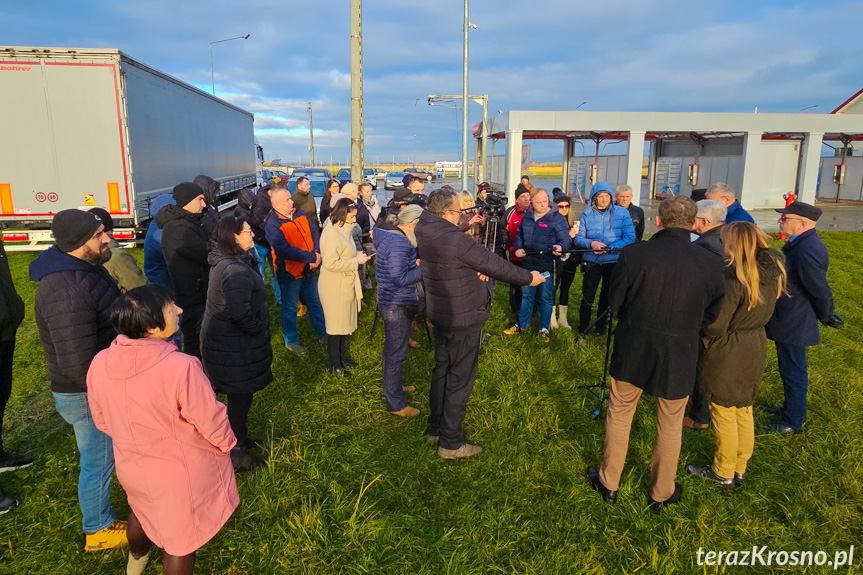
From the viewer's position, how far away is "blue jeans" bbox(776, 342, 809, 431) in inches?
162

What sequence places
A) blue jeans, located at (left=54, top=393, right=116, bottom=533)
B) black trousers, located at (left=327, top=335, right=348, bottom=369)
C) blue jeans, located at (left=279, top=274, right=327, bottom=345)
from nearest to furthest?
1. blue jeans, located at (left=54, top=393, right=116, bottom=533)
2. black trousers, located at (left=327, top=335, right=348, bottom=369)
3. blue jeans, located at (left=279, top=274, right=327, bottom=345)

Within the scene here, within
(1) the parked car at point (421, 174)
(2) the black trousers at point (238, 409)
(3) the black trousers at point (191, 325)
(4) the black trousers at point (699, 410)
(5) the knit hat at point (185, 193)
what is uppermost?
(1) the parked car at point (421, 174)

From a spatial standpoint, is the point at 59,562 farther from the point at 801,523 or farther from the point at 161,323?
the point at 801,523

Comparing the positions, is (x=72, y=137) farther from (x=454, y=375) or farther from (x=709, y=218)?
(x=709, y=218)

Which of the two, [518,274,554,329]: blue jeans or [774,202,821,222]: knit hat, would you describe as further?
[518,274,554,329]: blue jeans

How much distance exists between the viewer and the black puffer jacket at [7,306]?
338 centimetres

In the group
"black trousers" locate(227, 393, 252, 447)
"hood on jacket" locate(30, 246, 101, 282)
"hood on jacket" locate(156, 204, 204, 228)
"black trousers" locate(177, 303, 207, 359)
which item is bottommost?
"black trousers" locate(227, 393, 252, 447)

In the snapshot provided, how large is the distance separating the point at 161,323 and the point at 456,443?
243 centimetres

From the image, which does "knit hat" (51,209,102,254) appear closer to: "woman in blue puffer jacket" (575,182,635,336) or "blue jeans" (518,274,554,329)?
"blue jeans" (518,274,554,329)

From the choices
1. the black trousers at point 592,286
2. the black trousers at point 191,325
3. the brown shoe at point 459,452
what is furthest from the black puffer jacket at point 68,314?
the black trousers at point 592,286

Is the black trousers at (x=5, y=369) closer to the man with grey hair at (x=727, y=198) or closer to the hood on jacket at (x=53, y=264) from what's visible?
the hood on jacket at (x=53, y=264)

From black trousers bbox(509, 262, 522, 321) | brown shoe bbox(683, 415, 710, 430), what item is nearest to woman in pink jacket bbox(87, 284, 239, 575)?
brown shoe bbox(683, 415, 710, 430)

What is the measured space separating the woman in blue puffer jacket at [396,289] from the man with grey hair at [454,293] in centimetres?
61

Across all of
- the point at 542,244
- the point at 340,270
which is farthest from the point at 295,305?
the point at 542,244
